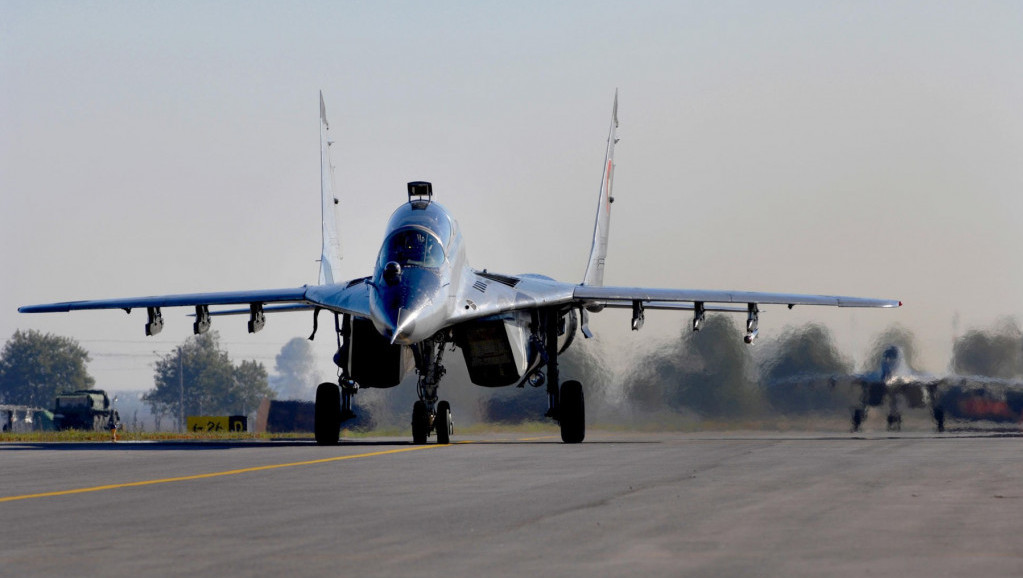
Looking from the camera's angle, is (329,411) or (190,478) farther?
(329,411)

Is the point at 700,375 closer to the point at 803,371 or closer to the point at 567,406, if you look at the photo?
the point at 803,371

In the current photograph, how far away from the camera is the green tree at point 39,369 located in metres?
133

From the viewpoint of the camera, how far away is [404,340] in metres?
24.5

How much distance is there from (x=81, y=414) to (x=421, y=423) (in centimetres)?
5062

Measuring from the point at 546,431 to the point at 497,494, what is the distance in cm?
2701

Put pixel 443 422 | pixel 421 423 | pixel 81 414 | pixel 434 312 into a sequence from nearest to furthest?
pixel 434 312, pixel 421 423, pixel 443 422, pixel 81 414

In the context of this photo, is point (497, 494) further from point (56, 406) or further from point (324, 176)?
point (56, 406)

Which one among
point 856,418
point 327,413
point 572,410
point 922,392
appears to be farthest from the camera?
point 922,392

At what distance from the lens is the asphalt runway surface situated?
8562mm

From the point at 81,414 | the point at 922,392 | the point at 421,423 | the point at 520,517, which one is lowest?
the point at 520,517

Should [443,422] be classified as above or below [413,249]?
below

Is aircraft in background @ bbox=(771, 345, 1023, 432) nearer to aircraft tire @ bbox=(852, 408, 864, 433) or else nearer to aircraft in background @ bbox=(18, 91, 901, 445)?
aircraft tire @ bbox=(852, 408, 864, 433)

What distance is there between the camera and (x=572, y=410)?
29531 mm

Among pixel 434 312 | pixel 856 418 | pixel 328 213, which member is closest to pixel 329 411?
pixel 434 312
